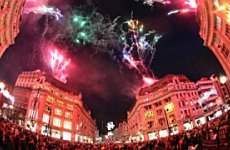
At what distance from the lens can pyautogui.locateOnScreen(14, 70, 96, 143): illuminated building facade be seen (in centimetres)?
6856

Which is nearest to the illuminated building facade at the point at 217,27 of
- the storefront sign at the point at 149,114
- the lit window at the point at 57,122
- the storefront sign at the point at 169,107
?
the storefront sign at the point at 169,107

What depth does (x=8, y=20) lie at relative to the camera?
35375 mm

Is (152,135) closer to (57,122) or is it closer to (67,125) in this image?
(67,125)

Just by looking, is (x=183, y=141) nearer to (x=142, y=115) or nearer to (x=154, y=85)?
(x=142, y=115)

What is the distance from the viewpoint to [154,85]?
300 ft

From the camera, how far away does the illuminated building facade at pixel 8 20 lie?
3344 centimetres

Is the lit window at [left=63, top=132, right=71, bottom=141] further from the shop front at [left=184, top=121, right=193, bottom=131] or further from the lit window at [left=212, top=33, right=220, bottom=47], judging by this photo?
the lit window at [left=212, top=33, right=220, bottom=47]

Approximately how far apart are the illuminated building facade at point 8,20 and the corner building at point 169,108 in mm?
55298

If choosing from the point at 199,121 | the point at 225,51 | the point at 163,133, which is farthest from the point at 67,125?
the point at 225,51

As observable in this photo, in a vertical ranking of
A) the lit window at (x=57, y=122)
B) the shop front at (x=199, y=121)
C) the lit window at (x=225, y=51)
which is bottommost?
the shop front at (x=199, y=121)

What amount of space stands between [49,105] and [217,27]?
63143 millimetres

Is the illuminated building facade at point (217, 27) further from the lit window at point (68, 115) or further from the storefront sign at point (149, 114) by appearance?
the lit window at point (68, 115)

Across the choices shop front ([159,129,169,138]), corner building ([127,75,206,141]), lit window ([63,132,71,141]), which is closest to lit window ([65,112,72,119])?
lit window ([63,132,71,141])

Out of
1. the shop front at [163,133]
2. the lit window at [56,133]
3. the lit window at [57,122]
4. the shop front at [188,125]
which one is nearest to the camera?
the shop front at [188,125]
